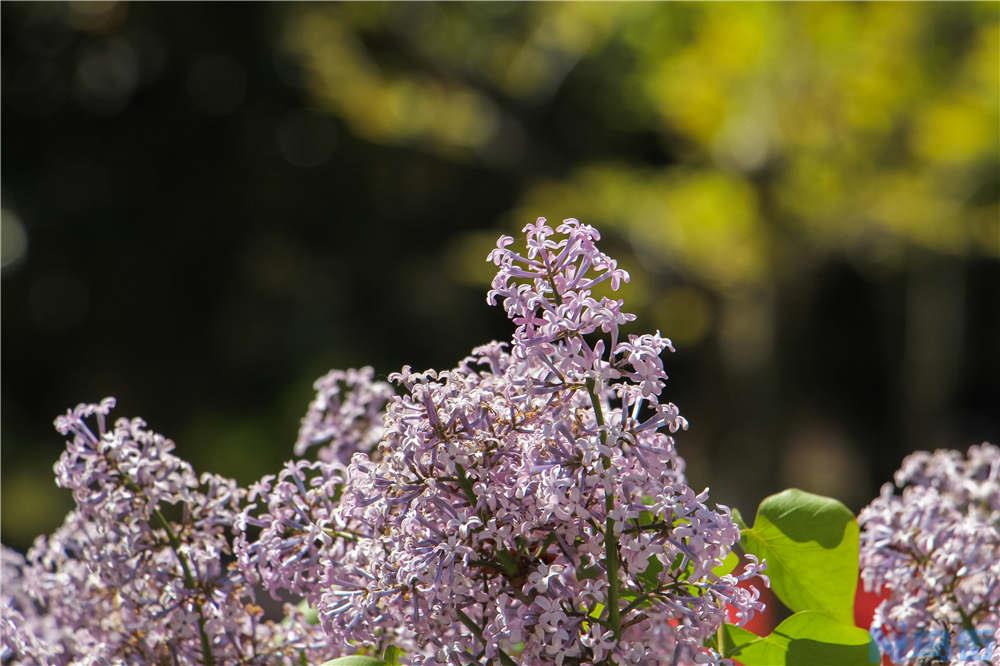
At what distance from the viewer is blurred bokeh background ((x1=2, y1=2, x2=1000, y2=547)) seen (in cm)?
514

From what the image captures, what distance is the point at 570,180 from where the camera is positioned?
17.4ft

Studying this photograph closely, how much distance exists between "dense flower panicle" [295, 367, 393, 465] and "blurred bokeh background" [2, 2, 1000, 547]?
13.1 ft

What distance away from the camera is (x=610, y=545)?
0.49 metres

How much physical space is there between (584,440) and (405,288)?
7374mm

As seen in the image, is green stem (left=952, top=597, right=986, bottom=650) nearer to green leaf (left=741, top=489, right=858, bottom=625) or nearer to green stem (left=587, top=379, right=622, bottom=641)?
green leaf (left=741, top=489, right=858, bottom=625)

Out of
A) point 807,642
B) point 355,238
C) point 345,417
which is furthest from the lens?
point 355,238

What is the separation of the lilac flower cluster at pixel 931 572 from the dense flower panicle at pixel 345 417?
30 cm

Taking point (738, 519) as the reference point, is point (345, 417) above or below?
above

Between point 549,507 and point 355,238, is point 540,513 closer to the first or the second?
point 549,507

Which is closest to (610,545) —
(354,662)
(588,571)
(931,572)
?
(588,571)

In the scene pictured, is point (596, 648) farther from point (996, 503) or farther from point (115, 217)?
point (115, 217)

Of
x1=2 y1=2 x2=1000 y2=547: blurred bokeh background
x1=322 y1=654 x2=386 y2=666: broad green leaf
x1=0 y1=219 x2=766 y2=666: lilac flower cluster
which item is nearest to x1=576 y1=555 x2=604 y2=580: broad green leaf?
x1=0 y1=219 x2=766 y2=666: lilac flower cluster

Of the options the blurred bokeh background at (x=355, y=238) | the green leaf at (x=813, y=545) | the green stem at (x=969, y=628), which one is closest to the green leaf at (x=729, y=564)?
the green leaf at (x=813, y=545)

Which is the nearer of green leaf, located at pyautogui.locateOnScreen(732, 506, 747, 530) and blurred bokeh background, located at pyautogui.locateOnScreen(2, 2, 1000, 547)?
green leaf, located at pyautogui.locateOnScreen(732, 506, 747, 530)
